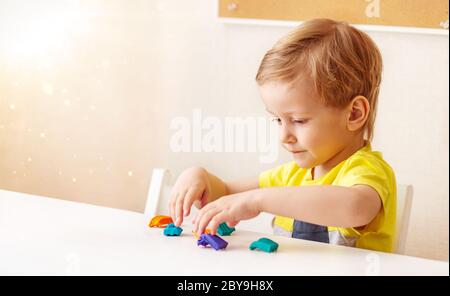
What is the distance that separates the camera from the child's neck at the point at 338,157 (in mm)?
706

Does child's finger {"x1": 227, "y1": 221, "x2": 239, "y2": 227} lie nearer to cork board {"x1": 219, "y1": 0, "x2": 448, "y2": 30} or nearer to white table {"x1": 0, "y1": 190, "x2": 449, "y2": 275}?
white table {"x1": 0, "y1": 190, "x2": 449, "y2": 275}

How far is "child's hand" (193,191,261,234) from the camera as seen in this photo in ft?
1.72

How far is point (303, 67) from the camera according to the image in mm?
650

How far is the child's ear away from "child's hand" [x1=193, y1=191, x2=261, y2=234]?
0.65ft

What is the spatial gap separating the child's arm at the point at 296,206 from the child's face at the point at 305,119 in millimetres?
118

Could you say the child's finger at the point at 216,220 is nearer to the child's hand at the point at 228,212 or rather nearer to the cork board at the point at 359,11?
the child's hand at the point at 228,212

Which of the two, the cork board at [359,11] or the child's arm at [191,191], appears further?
the cork board at [359,11]

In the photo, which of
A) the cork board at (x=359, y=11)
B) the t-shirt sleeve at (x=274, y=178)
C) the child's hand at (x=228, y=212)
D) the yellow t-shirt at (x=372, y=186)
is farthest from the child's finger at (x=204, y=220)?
the cork board at (x=359, y=11)

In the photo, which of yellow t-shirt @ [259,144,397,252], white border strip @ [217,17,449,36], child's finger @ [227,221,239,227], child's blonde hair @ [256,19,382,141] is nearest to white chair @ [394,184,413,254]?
yellow t-shirt @ [259,144,397,252]

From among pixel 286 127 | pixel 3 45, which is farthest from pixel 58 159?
pixel 286 127

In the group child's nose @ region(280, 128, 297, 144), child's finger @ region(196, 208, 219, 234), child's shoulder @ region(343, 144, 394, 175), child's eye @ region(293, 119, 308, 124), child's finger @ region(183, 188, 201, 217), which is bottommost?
child's finger @ region(183, 188, 201, 217)

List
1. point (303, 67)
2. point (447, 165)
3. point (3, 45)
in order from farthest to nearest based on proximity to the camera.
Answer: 1. point (3, 45)
2. point (447, 165)
3. point (303, 67)
